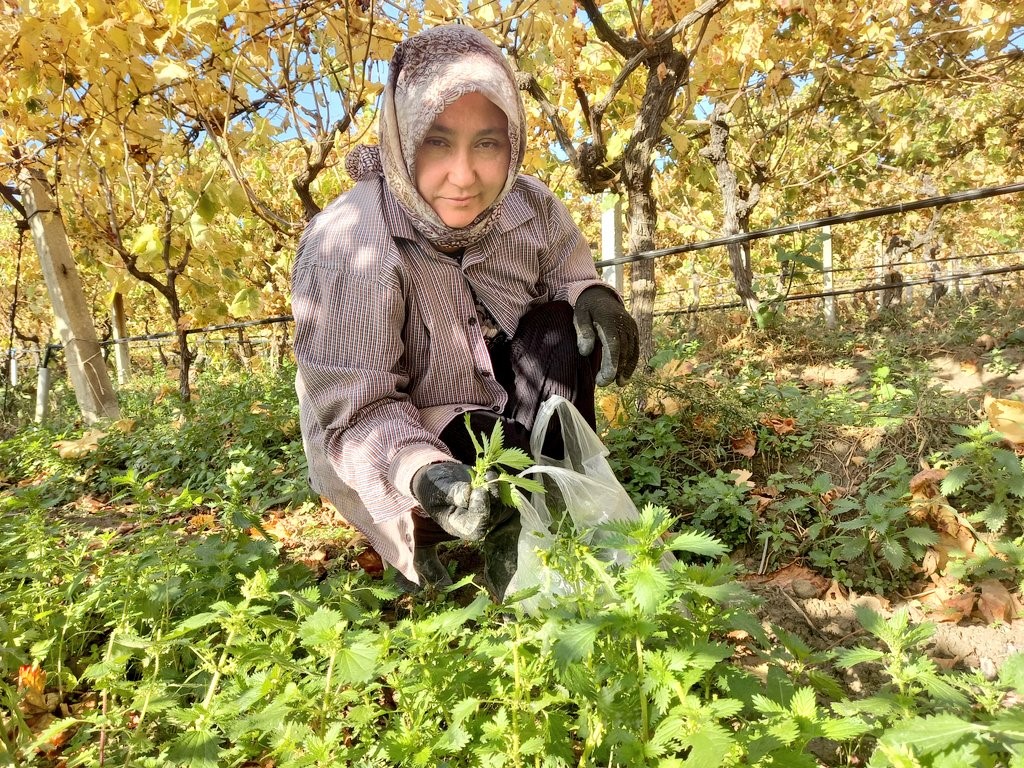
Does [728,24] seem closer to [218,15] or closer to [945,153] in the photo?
[218,15]

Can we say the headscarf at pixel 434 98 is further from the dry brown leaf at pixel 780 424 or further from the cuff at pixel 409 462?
the dry brown leaf at pixel 780 424

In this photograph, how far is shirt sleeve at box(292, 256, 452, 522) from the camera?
1.54m

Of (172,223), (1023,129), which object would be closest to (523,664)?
(172,223)

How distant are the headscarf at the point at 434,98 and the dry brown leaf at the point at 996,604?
70.7 inches

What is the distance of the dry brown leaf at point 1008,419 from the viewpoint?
205 cm

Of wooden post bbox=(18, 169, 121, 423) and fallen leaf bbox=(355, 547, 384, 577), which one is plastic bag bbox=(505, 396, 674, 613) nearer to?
→ fallen leaf bbox=(355, 547, 384, 577)

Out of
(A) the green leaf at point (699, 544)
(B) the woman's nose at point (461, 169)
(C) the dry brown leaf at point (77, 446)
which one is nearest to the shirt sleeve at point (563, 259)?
(B) the woman's nose at point (461, 169)

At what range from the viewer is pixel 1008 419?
2.09 meters

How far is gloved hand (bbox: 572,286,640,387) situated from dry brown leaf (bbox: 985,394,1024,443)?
4.19 ft

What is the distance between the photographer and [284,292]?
23.0ft

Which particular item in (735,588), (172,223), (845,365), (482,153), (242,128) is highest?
(242,128)

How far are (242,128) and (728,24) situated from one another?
3355 mm

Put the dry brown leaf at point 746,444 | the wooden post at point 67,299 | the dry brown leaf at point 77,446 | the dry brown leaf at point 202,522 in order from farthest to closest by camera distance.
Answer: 1. the wooden post at point 67,299
2. the dry brown leaf at point 77,446
3. the dry brown leaf at point 746,444
4. the dry brown leaf at point 202,522

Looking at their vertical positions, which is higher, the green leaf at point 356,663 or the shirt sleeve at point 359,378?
the shirt sleeve at point 359,378
